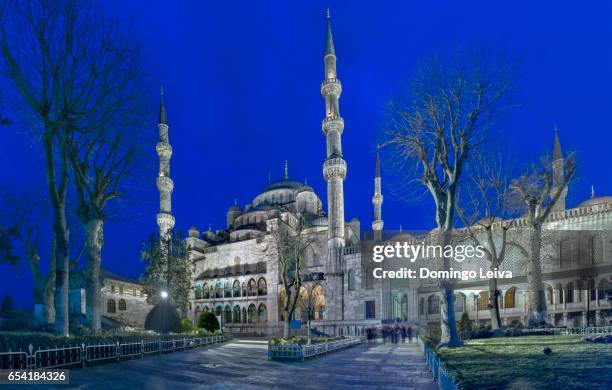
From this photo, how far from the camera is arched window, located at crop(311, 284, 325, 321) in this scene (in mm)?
43031

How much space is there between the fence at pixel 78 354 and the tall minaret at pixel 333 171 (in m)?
22.4

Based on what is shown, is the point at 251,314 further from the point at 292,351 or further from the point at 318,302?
the point at 292,351

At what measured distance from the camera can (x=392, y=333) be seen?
94.7 ft

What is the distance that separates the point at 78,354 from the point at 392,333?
869 inches

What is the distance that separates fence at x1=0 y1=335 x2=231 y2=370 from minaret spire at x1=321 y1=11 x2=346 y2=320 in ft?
71.6

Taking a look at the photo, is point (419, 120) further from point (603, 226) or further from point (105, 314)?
point (105, 314)

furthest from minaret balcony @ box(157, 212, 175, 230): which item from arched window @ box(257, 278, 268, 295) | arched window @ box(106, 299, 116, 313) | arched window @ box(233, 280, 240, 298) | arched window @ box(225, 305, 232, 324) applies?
arched window @ box(257, 278, 268, 295)

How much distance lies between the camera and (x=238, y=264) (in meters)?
51.6

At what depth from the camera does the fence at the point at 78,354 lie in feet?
34.3

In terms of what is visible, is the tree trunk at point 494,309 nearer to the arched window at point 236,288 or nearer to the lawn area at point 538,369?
the lawn area at point 538,369

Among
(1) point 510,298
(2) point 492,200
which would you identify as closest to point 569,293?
(1) point 510,298

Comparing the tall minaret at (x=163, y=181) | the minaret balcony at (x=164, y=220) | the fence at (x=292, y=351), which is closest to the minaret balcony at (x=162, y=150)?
the tall minaret at (x=163, y=181)

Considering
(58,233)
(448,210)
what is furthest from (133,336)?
(448,210)

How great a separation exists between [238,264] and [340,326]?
18.8 m
